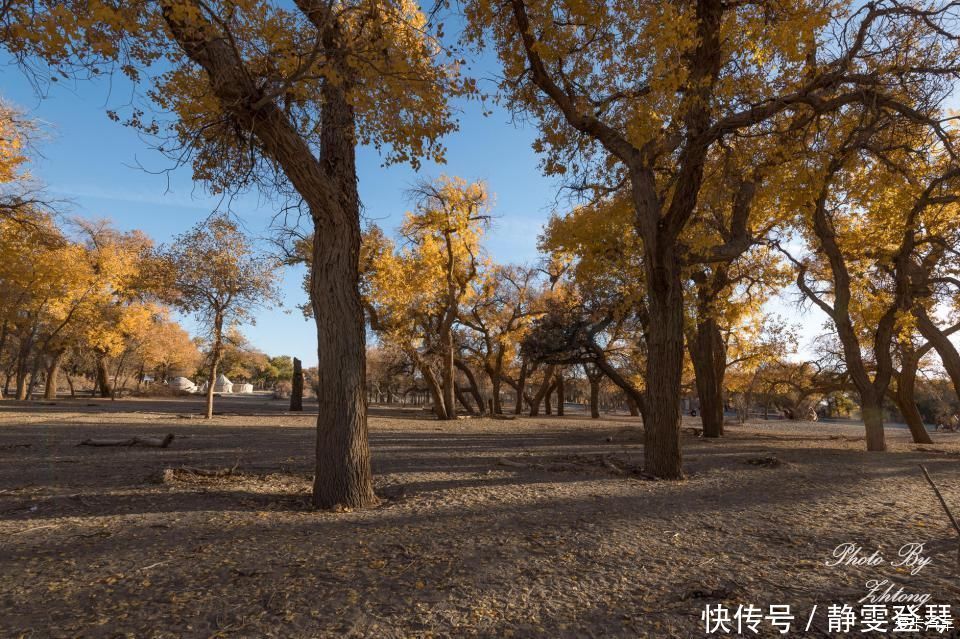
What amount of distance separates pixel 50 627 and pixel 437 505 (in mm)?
3085

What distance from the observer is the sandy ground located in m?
2.43

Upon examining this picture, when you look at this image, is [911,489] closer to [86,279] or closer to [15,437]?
[15,437]

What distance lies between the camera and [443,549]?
3.46 meters

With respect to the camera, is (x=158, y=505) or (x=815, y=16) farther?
(x=815, y=16)

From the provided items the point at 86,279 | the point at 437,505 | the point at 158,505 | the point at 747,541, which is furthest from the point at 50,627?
the point at 86,279

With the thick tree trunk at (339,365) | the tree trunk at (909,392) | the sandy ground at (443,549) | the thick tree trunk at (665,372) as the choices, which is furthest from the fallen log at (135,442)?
the tree trunk at (909,392)

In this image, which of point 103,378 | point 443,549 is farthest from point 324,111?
point 103,378

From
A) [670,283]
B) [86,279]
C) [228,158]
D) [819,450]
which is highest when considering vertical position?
[86,279]

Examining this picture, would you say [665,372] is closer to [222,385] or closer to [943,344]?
[943,344]

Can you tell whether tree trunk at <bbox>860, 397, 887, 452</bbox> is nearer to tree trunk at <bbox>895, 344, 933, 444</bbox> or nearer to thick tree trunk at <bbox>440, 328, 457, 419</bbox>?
tree trunk at <bbox>895, 344, 933, 444</bbox>

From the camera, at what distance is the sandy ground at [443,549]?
243 cm

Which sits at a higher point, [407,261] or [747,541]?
[407,261]

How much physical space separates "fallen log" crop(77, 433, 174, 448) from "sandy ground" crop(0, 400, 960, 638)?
1.58 meters

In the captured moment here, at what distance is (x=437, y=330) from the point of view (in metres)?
20.2
